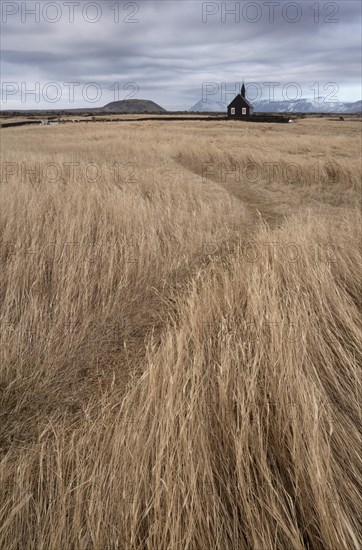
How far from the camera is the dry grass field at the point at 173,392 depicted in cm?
134

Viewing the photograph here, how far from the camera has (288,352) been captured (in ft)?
6.70

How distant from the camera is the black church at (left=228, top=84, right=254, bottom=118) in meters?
65.1

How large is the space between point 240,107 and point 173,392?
7264 cm

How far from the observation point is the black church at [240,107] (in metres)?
65.1

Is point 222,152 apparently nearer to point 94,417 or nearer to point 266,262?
point 266,262

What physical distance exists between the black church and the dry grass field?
68.2m

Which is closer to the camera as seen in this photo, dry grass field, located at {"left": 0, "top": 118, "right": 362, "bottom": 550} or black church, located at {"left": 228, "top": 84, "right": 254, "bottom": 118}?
dry grass field, located at {"left": 0, "top": 118, "right": 362, "bottom": 550}

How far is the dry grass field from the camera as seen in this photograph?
1.34m

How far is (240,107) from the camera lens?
65750 mm

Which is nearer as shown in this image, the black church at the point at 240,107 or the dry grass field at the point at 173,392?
the dry grass field at the point at 173,392

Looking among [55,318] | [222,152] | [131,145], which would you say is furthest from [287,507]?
[131,145]

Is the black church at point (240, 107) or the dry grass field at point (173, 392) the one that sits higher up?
the black church at point (240, 107)

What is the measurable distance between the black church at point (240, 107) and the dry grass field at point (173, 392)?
6816 centimetres

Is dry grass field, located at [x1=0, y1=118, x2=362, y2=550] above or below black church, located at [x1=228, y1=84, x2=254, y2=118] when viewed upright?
below
